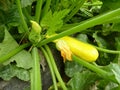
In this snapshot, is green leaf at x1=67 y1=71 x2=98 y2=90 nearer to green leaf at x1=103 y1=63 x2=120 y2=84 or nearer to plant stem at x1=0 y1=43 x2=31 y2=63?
green leaf at x1=103 y1=63 x2=120 y2=84

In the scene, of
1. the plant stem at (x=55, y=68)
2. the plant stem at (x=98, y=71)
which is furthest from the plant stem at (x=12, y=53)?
the plant stem at (x=98, y=71)

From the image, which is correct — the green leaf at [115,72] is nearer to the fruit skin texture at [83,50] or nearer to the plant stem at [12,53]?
the fruit skin texture at [83,50]

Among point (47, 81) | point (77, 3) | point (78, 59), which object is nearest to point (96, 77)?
point (78, 59)

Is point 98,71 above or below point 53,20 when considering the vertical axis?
below

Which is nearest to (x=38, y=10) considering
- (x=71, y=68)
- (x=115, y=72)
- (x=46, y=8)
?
(x=46, y=8)

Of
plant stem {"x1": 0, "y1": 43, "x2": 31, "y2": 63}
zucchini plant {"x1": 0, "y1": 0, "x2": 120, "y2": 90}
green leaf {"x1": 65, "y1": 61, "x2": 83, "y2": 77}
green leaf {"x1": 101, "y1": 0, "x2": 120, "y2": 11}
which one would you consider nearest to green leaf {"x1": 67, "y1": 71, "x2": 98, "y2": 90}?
zucchini plant {"x1": 0, "y1": 0, "x2": 120, "y2": 90}

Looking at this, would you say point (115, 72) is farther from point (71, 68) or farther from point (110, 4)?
point (110, 4)

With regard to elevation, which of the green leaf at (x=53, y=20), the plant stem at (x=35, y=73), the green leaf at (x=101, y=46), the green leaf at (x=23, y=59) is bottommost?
the green leaf at (x=101, y=46)

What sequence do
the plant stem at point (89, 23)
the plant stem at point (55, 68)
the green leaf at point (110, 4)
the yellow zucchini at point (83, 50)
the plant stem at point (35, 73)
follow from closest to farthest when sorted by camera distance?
the plant stem at point (89, 23) → the plant stem at point (35, 73) → the plant stem at point (55, 68) → the yellow zucchini at point (83, 50) → the green leaf at point (110, 4)
